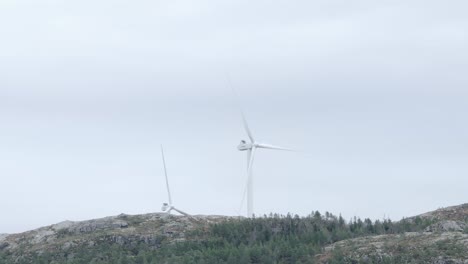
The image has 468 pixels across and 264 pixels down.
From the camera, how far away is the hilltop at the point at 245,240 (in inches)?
1634

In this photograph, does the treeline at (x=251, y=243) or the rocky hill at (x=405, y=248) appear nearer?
the rocky hill at (x=405, y=248)

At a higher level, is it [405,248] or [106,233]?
[106,233]

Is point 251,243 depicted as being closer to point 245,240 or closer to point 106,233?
point 245,240

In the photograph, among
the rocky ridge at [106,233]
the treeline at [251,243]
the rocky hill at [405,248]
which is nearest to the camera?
the rocky hill at [405,248]

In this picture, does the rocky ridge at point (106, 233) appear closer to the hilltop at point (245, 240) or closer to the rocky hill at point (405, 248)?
the hilltop at point (245, 240)

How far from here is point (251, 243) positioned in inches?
1905

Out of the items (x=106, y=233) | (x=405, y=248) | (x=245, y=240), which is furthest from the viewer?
(x=106, y=233)

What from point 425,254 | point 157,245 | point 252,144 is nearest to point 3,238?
point 157,245

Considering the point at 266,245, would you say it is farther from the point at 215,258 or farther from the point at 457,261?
the point at 457,261

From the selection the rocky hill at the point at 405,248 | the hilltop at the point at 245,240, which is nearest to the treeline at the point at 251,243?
the hilltop at the point at 245,240

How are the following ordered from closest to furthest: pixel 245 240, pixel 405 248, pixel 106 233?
1. pixel 405 248
2. pixel 245 240
3. pixel 106 233

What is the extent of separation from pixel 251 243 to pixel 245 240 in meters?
1.37

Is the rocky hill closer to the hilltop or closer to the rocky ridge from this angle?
the hilltop

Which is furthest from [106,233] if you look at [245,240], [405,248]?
[405,248]
